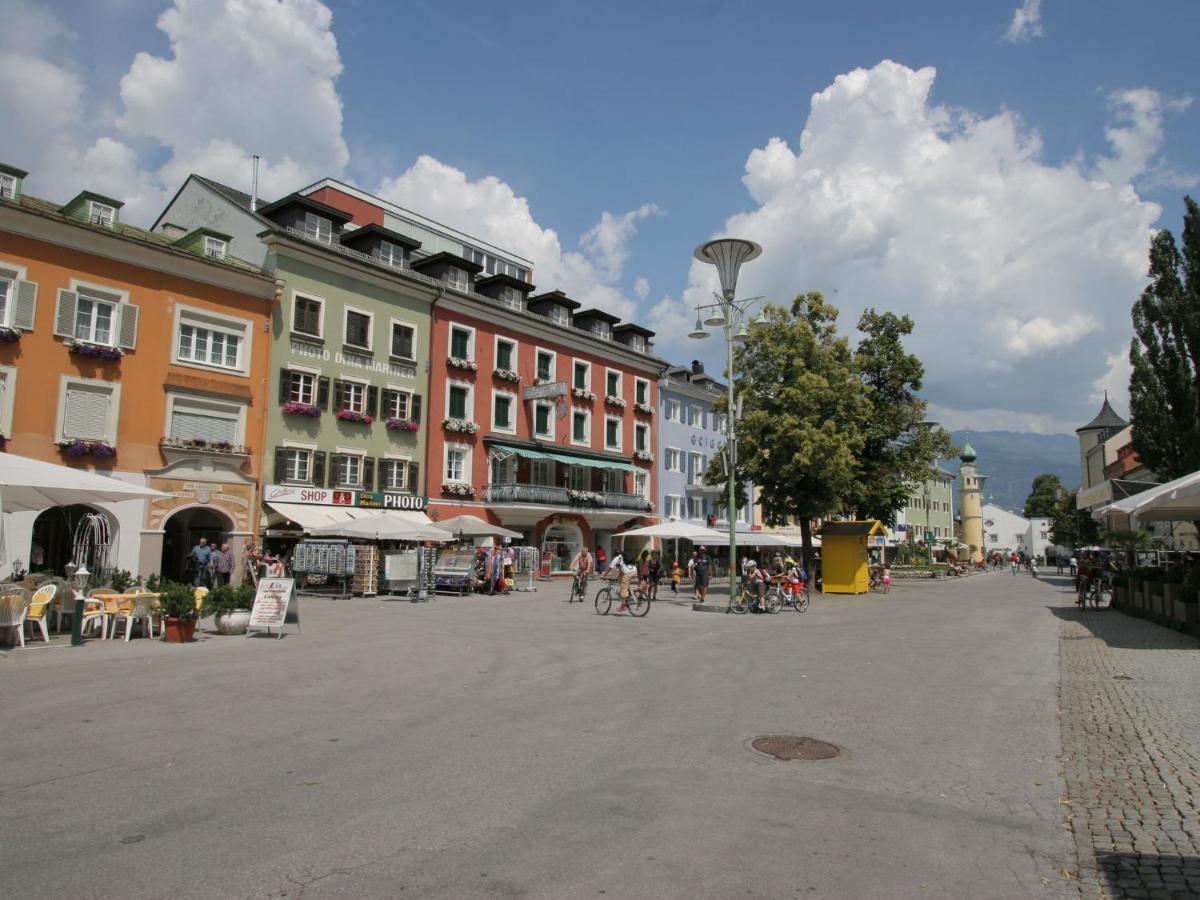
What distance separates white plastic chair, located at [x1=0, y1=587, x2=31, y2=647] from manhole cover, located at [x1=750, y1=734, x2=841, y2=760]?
38.9 ft

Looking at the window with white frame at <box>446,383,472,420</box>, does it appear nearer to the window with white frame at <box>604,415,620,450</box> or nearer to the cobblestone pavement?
the window with white frame at <box>604,415,620,450</box>

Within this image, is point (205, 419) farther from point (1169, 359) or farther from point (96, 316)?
point (1169, 359)

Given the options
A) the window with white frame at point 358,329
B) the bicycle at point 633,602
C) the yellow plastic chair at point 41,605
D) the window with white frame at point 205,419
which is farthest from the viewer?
the window with white frame at point 358,329

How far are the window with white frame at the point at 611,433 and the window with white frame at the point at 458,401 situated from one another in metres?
10.5

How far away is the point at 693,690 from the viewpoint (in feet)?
34.8

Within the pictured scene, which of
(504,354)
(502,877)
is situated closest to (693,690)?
(502,877)

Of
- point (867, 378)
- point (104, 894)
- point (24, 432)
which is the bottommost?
point (104, 894)

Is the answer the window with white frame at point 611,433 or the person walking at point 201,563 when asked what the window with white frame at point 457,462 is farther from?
the person walking at point 201,563

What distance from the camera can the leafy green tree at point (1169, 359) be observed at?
98.9 ft

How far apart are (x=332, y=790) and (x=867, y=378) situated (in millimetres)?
38419

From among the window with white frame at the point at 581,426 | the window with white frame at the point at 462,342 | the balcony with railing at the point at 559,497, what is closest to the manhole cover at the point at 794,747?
the balcony with railing at the point at 559,497

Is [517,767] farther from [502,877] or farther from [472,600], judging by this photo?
[472,600]

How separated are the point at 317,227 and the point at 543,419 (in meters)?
14.5

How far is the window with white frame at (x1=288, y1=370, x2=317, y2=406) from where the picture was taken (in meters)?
32.5
